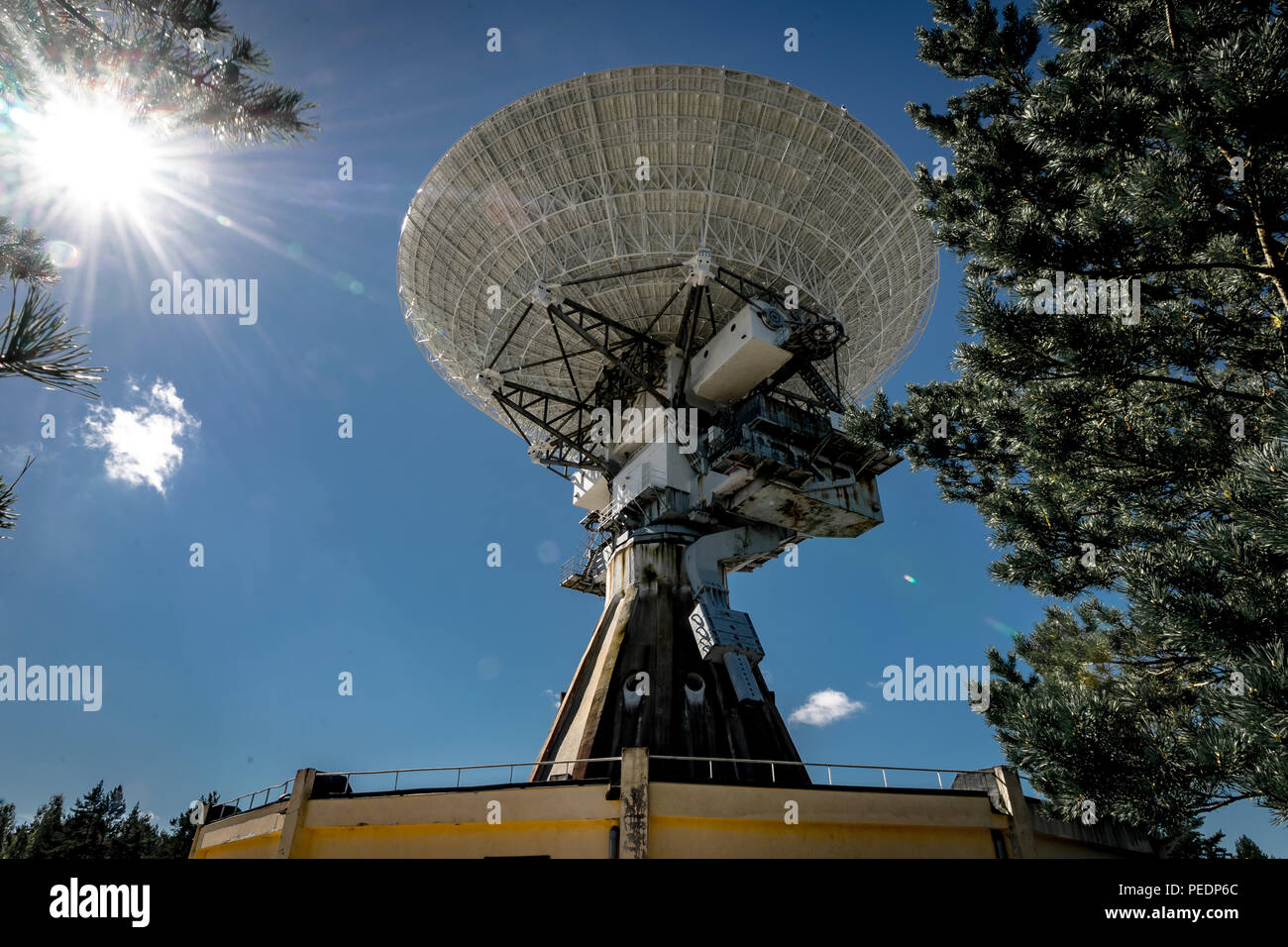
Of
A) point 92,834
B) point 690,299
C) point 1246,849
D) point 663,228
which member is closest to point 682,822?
point 1246,849

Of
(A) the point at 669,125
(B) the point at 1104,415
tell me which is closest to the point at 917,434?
(B) the point at 1104,415

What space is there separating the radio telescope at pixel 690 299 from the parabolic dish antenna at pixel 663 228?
8 centimetres

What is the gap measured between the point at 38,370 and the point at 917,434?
1117 centimetres

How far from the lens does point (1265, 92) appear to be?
589cm

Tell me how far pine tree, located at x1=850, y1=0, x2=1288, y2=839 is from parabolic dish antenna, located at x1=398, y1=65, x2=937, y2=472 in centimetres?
1441

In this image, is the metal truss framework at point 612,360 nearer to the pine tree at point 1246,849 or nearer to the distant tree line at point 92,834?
the pine tree at point 1246,849

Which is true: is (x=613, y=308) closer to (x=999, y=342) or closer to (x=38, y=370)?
(x=999, y=342)

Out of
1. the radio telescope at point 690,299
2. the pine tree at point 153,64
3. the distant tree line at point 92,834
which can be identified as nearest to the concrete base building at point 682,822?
the radio telescope at point 690,299

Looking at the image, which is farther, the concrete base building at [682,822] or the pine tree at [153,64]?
the concrete base building at [682,822]

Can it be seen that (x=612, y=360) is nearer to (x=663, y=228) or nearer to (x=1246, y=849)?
(x=663, y=228)

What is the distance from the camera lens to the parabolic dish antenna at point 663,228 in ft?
79.9

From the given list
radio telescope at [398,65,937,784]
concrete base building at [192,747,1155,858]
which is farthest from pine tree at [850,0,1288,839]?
radio telescope at [398,65,937,784]

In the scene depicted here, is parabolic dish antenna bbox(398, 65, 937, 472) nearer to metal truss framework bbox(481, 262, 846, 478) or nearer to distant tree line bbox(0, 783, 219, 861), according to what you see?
metal truss framework bbox(481, 262, 846, 478)
